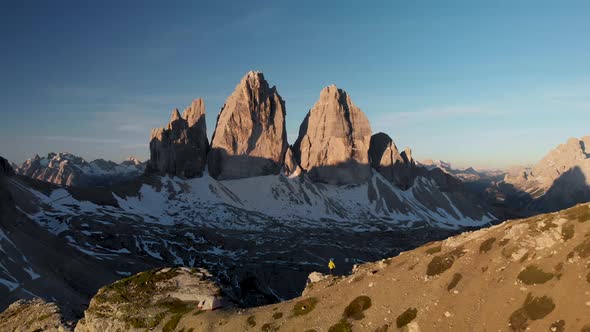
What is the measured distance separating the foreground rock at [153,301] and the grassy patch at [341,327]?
18.9m

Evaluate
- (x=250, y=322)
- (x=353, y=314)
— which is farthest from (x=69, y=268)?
(x=353, y=314)

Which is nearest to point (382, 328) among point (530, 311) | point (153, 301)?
point (530, 311)

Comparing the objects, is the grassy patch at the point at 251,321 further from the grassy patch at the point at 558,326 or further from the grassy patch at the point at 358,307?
the grassy patch at the point at 558,326

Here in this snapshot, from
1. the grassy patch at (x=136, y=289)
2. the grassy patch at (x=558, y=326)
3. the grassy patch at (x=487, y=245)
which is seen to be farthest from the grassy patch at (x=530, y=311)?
the grassy patch at (x=136, y=289)

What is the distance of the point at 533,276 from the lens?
33.0 metres

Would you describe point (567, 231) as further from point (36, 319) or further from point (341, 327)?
point (36, 319)

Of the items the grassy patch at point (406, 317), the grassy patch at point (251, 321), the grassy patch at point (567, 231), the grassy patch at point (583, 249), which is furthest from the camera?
the grassy patch at point (251, 321)

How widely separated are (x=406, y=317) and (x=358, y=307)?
5688mm

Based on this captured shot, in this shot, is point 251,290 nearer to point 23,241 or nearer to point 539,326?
point 23,241

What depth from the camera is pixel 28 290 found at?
12875 centimetres

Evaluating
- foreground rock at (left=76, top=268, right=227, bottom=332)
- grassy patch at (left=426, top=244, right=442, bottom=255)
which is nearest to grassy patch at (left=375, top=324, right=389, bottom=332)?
grassy patch at (left=426, top=244, right=442, bottom=255)

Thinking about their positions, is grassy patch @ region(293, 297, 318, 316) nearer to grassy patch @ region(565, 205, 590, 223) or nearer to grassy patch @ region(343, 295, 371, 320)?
grassy patch @ region(343, 295, 371, 320)

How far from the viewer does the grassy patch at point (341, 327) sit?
130 ft

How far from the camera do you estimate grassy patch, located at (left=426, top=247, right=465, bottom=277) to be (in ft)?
134
